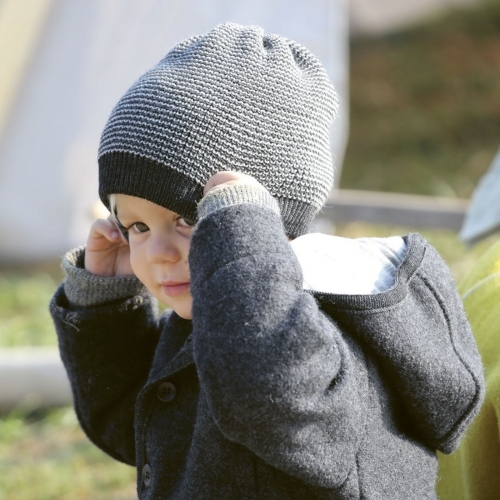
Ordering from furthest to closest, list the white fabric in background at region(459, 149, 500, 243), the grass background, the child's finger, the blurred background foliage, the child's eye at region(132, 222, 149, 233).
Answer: the blurred background foliage < the grass background < the white fabric in background at region(459, 149, 500, 243) < the child's finger < the child's eye at region(132, 222, 149, 233)

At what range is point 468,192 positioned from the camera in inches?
197

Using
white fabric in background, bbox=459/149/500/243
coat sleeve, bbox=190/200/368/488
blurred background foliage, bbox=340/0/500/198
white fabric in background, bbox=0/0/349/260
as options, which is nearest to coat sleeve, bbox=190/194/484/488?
coat sleeve, bbox=190/200/368/488

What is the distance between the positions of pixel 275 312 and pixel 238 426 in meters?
0.14

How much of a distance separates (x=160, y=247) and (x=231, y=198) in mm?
145

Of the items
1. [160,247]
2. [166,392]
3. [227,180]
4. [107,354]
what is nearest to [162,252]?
[160,247]

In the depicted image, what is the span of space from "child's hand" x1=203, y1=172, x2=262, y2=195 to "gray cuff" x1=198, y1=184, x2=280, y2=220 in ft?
0.04

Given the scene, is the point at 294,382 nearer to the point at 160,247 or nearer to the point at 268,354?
the point at 268,354

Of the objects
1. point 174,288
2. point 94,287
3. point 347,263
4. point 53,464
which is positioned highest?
point 347,263

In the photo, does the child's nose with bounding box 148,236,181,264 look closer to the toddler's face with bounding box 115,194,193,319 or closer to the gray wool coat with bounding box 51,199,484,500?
the toddler's face with bounding box 115,194,193,319

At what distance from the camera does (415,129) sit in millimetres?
6559

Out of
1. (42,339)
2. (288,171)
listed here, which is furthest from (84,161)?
(288,171)

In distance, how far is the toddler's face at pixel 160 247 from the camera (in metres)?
1.12

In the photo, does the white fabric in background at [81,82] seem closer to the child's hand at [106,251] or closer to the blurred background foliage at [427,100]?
the child's hand at [106,251]

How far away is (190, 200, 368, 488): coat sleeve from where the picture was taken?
921mm
